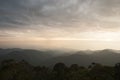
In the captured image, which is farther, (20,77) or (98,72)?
(20,77)

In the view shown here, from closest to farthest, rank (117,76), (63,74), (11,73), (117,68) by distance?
(117,76), (117,68), (63,74), (11,73)

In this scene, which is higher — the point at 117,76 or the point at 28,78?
the point at 117,76

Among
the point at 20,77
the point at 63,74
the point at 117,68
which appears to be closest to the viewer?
the point at 117,68

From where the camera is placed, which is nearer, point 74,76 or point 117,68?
point 117,68

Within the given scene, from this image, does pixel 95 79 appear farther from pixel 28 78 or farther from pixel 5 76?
pixel 5 76

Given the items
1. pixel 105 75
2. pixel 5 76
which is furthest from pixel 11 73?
pixel 105 75

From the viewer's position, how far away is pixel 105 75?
79688 millimetres

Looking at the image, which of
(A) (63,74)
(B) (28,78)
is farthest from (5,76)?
(A) (63,74)

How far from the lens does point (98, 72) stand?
286 feet

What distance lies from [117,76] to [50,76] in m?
44.1

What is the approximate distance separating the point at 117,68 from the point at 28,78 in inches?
2260

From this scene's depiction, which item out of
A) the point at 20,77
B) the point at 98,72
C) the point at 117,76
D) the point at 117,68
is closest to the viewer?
the point at 117,76

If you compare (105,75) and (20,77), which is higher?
(105,75)

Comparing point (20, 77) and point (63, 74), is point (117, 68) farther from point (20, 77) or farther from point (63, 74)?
point (20, 77)
